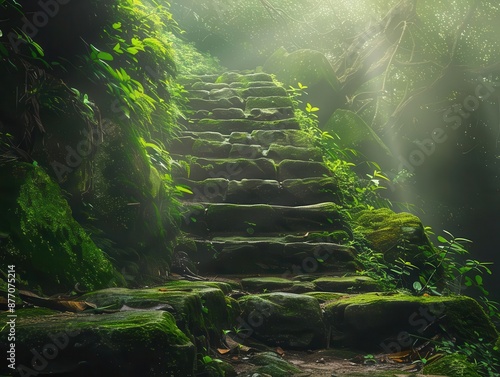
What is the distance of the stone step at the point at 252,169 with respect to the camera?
257 inches

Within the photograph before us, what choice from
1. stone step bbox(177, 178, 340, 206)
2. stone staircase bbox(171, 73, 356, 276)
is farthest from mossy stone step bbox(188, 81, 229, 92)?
stone step bbox(177, 178, 340, 206)

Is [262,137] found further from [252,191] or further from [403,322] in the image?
[403,322]

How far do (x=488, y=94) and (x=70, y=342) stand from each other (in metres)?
13.4

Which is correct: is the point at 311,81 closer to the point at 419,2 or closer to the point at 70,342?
the point at 419,2

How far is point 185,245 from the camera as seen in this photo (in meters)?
4.95

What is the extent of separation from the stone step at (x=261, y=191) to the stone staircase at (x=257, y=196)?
1 cm

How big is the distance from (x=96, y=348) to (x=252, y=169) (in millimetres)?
4863

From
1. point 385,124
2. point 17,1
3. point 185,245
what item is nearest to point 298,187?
point 185,245

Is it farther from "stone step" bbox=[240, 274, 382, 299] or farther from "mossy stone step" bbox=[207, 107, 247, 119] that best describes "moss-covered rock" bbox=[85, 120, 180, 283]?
"mossy stone step" bbox=[207, 107, 247, 119]

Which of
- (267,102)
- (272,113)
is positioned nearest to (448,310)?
(272,113)

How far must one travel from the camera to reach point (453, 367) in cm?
308

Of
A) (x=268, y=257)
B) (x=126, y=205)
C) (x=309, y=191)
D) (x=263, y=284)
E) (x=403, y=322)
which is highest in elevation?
(x=126, y=205)

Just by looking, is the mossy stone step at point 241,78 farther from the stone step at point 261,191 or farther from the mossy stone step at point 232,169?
the stone step at point 261,191

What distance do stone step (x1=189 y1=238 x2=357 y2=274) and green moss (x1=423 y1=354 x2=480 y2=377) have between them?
1.82 m
